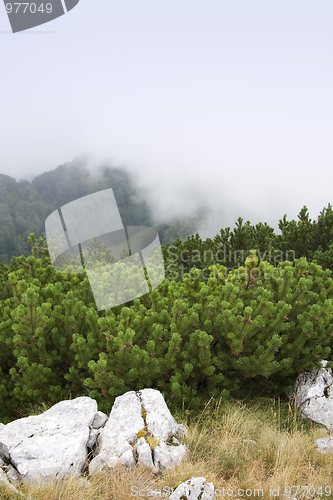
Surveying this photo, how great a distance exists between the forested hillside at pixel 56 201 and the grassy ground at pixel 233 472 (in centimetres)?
9115

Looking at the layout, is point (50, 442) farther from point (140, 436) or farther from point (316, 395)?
point (316, 395)

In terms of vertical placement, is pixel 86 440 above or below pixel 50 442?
below

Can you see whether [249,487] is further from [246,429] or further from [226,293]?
[226,293]

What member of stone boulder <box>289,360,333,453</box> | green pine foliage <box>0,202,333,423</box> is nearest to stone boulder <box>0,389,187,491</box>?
green pine foliage <box>0,202,333,423</box>

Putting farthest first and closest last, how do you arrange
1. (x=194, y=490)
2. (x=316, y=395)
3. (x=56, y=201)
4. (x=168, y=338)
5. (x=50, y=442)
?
(x=56, y=201)
(x=316, y=395)
(x=168, y=338)
(x=50, y=442)
(x=194, y=490)

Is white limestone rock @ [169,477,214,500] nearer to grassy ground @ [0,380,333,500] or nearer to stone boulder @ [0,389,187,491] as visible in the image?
grassy ground @ [0,380,333,500]

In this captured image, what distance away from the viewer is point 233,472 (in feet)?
12.2

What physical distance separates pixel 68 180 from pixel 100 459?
16731cm

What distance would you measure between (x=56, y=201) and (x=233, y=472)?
151 metres

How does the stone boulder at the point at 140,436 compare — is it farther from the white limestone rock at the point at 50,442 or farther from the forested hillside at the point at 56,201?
the forested hillside at the point at 56,201

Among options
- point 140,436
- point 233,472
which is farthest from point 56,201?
point 233,472

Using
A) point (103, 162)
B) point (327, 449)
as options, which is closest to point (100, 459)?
point (327, 449)

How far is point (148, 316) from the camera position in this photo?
17.9 feet

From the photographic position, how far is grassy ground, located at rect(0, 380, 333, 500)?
10.5ft
